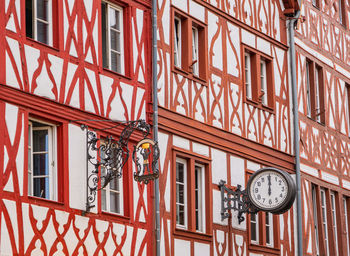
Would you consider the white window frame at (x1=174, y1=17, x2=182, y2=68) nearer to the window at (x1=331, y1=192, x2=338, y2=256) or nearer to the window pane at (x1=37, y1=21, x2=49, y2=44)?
the window pane at (x1=37, y1=21, x2=49, y2=44)

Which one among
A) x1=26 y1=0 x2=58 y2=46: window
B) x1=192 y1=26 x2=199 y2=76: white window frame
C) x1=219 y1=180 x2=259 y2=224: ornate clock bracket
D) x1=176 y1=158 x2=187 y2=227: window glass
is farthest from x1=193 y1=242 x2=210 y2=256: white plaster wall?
x1=26 y1=0 x2=58 y2=46: window

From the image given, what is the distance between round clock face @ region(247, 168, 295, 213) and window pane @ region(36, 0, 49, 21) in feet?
21.2

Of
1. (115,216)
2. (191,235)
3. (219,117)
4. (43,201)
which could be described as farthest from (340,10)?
(43,201)

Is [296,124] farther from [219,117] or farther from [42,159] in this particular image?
[42,159]

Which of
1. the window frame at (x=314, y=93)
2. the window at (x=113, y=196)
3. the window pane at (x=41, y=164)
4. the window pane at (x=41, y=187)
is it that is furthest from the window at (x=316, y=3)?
the window pane at (x=41, y=187)

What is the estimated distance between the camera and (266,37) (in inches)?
1089

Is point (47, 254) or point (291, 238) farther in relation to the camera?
point (291, 238)

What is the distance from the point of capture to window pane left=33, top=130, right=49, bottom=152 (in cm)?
1930

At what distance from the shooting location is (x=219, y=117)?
24859mm

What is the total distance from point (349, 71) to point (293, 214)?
6521 mm

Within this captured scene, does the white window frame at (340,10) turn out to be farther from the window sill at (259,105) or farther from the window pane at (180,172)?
the window pane at (180,172)

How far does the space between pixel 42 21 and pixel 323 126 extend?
12090 millimetres

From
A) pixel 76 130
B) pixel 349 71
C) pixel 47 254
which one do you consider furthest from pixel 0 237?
pixel 349 71

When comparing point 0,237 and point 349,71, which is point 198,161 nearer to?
point 0,237
